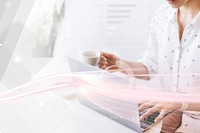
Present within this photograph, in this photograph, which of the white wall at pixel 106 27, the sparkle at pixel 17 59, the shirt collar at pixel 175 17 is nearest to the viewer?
the shirt collar at pixel 175 17

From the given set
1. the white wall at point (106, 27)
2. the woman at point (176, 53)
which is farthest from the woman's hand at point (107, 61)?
the white wall at point (106, 27)

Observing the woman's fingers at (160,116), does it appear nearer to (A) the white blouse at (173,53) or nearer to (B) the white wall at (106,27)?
(A) the white blouse at (173,53)

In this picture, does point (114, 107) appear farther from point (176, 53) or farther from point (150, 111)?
point (176, 53)

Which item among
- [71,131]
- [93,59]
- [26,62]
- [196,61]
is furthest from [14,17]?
[196,61]

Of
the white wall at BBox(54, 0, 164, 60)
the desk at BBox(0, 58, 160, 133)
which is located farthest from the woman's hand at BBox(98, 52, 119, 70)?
the white wall at BBox(54, 0, 164, 60)

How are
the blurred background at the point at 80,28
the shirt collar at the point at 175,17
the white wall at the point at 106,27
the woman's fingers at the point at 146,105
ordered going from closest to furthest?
the woman's fingers at the point at 146,105
the shirt collar at the point at 175,17
the blurred background at the point at 80,28
the white wall at the point at 106,27

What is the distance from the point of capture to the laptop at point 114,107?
66 centimetres

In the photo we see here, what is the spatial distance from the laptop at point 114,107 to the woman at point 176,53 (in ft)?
0.29

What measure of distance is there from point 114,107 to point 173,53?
25 centimetres

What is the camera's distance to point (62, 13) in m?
1.17

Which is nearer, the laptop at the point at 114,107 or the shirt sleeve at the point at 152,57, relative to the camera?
the laptop at the point at 114,107

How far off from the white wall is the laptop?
430 mm

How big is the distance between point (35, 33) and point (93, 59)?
318mm

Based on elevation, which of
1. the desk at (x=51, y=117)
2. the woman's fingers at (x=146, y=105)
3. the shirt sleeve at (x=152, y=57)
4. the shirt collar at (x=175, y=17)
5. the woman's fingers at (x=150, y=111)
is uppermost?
the shirt collar at (x=175, y=17)
